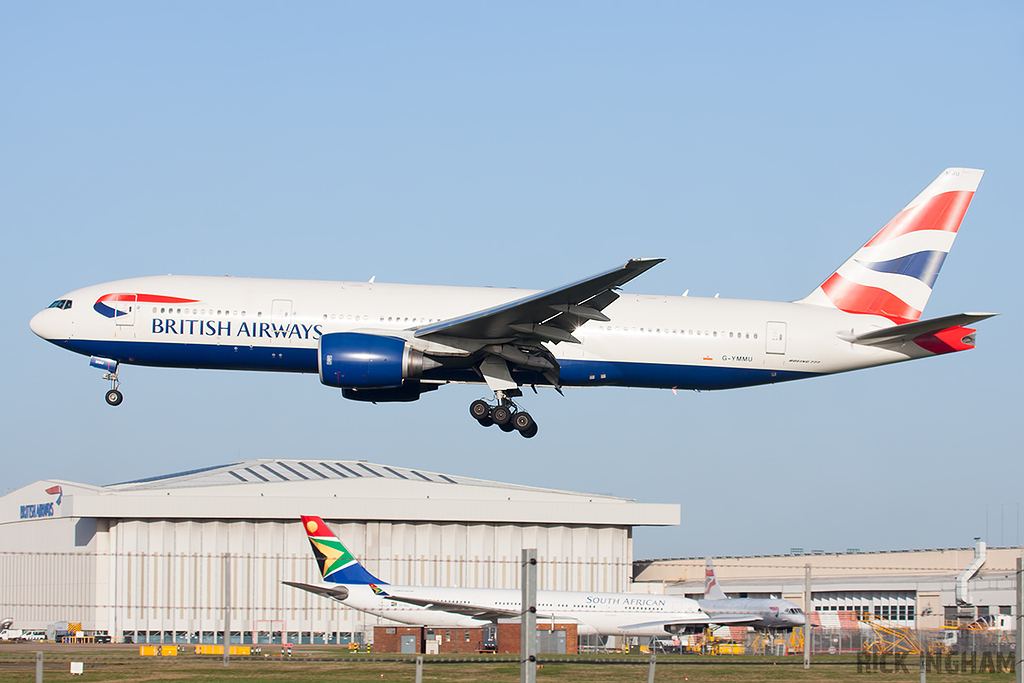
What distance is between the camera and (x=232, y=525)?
7688cm

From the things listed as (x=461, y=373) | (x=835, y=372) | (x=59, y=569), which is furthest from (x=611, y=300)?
(x=59, y=569)

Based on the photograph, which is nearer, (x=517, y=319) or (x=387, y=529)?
(x=517, y=319)

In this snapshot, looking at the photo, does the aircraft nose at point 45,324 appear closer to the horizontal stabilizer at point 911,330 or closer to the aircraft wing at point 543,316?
the aircraft wing at point 543,316

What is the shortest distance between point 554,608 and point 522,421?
22811 millimetres

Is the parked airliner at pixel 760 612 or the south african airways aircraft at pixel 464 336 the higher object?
the south african airways aircraft at pixel 464 336

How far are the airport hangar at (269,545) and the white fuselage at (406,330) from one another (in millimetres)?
34976

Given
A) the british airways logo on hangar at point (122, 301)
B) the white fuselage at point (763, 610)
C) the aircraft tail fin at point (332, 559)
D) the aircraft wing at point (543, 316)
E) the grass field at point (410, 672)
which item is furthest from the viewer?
the white fuselage at point (763, 610)

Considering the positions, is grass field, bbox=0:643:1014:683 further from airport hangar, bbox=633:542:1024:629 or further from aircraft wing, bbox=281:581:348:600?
airport hangar, bbox=633:542:1024:629

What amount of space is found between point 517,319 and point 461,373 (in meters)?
3.34

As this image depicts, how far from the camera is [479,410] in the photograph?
3834cm

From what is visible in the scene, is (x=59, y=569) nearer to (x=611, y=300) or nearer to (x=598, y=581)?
(x=598, y=581)

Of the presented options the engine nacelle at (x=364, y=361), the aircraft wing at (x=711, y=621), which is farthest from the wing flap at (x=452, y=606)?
the engine nacelle at (x=364, y=361)

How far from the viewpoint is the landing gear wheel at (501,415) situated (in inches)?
1511

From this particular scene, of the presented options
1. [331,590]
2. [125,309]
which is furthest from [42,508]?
[125,309]
